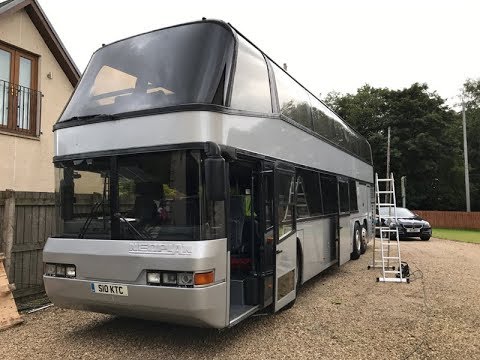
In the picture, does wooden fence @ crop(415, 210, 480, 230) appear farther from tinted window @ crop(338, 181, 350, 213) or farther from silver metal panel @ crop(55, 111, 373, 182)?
silver metal panel @ crop(55, 111, 373, 182)

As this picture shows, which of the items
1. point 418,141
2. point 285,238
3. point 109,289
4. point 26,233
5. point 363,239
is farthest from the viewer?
point 418,141

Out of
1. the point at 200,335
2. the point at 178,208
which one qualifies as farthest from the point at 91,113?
the point at 200,335

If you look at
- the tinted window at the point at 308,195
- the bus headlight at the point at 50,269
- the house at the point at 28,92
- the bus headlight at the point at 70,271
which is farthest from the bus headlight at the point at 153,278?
the house at the point at 28,92

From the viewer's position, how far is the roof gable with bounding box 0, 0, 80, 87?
34.8 feet

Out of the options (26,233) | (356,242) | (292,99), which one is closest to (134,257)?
(26,233)

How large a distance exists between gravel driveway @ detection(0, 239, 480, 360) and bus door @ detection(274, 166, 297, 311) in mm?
447

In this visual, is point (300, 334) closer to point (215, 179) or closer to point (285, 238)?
point (285, 238)

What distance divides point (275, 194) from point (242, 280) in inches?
49.7

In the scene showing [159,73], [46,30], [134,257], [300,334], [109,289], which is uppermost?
[46,30]

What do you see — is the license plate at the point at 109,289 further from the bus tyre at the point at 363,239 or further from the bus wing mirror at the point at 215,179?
the bus tyre at the point at 363,239

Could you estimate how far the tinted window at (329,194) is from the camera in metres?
9.40

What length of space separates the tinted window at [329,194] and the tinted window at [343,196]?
47 centimetres

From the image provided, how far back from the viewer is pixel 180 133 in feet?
16.0

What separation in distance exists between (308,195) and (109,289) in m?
4.31
